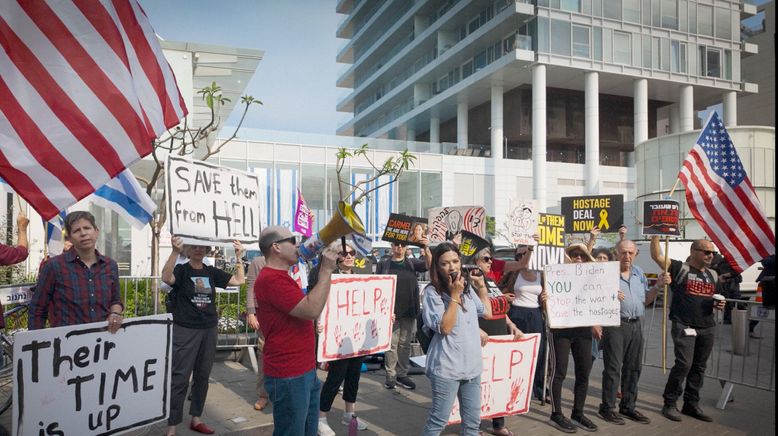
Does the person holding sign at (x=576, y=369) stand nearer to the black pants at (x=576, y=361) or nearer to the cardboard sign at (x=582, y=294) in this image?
the black pants at (x=576, y=361)

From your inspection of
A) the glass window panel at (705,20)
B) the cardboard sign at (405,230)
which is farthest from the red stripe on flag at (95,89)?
the glass window panel at (705,20)

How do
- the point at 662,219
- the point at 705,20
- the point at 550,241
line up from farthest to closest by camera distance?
the point at 705,20, the point at 550,241, the point at 662,219

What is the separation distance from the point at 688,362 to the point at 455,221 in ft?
12.1

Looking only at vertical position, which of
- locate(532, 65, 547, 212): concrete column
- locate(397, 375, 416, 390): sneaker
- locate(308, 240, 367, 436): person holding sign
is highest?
locate(532, 65, 547, 212): concrete column

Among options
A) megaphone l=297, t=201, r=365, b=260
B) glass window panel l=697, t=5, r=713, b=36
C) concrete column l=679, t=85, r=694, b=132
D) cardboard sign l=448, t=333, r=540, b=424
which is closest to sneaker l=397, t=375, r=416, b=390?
cardboard sign l=448, t=333, r=540, b=424

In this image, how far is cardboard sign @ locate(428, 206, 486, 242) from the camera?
8.20m

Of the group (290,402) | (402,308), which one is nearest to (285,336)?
(290,402)

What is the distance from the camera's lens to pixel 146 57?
137 inches

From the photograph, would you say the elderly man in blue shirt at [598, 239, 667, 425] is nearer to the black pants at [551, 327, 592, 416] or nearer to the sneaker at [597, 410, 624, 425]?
the sneaker at [597, 410, 624, 425]

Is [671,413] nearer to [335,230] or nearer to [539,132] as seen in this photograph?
[335,230]

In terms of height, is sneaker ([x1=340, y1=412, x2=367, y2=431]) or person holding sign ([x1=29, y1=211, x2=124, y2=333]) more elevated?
person holding sign ([x1=29, y1=211, x2=124, y2=333])

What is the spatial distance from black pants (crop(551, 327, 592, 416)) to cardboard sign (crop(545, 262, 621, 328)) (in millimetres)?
136

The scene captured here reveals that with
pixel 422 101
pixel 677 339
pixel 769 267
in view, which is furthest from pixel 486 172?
pixel 677 339

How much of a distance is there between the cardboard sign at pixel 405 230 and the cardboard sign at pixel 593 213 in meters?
2.64
